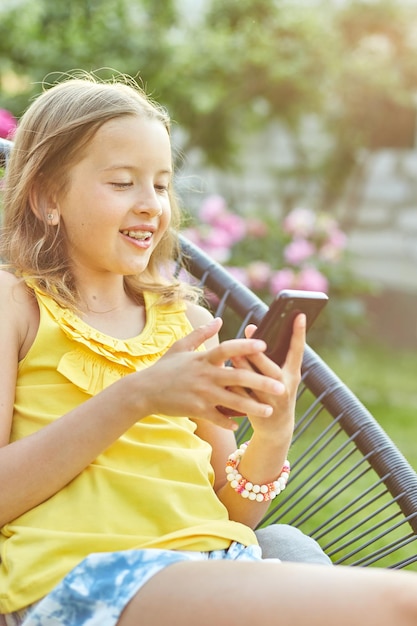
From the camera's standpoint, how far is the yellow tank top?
1264 mm

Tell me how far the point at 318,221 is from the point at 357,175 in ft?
8.02

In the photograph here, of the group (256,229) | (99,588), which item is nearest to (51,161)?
(99,588)

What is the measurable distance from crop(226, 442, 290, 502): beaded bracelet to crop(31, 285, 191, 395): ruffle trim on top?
0.69 feet

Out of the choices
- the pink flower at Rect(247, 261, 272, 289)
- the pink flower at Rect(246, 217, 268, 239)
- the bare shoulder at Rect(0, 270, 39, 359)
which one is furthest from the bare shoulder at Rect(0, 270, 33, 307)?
the pink flower at Rect(246, 217, 268, 239)

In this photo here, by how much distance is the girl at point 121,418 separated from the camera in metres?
1.11

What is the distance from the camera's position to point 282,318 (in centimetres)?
124

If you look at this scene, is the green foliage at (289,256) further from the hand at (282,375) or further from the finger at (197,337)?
the finger at (197,337)

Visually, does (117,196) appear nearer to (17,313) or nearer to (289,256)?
(17,313)

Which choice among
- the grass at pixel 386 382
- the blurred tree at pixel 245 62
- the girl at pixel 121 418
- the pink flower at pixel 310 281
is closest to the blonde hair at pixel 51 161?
the girl at pixel 121 418

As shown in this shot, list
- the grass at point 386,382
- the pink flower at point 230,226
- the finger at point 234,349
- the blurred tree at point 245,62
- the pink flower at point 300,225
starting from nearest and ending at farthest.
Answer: the finger at point 234,349
the grass at point 386,382
the pink flower at point 230,226
the pink flower at point 300,225
the blurred tree at point 245,62

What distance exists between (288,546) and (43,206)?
0.68 meters

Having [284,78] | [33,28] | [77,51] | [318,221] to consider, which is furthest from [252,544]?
[284,78]

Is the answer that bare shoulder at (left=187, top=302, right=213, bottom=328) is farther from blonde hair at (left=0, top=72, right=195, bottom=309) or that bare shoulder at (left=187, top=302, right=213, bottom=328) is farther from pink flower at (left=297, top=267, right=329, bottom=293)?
pink flower at (left=297, top=267, right=329, bottom=293)

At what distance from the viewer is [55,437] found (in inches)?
50.6
